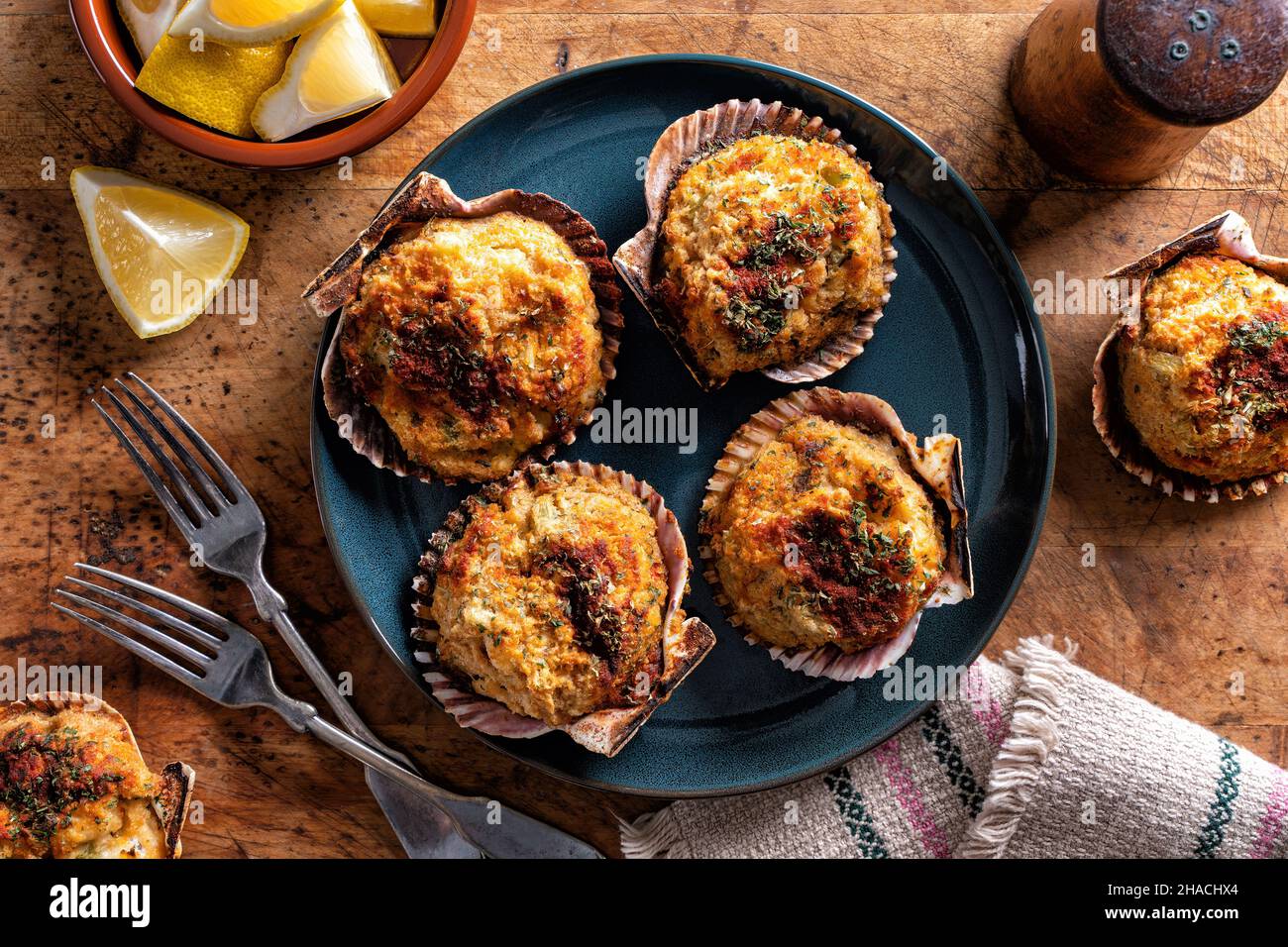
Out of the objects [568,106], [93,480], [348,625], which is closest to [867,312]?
[568,106]

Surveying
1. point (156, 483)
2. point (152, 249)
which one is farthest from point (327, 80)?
point (156, 483)

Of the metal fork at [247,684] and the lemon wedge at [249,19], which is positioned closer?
the lemon wedge at [249,19]

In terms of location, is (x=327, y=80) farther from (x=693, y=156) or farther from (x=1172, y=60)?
(x=1172, y=60)

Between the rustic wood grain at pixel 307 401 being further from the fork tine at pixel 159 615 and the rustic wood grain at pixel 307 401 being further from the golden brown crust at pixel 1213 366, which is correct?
the golden brown crust at pixel 1213 366
